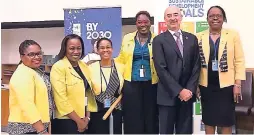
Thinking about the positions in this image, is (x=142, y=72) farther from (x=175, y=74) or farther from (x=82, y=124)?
(x=82, y=124)

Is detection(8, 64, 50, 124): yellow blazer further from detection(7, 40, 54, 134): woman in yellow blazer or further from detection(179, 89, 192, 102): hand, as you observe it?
detection(179, 89, 192, 102): hand

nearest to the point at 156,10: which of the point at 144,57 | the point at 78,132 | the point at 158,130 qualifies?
the point at 144,57

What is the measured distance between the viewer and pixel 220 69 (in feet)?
10.6

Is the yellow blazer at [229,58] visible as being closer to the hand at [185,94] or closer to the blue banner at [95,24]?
the hand at [185,94]

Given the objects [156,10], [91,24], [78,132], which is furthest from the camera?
[91,24]

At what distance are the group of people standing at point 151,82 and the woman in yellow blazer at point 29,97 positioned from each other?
0.28ft

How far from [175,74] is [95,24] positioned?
2407 millimetres

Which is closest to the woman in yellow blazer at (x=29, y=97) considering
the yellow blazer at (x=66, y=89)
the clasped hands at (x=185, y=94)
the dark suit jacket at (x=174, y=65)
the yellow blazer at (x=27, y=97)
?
the yellow blazer at (x=27, y=97)

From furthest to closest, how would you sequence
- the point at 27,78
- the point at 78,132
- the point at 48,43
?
the point at 48,43 → the point at 78,132 → the point at 27,78

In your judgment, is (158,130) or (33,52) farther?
(158,130)

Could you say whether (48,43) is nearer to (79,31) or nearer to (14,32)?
(14,32)

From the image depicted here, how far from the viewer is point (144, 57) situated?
336cm

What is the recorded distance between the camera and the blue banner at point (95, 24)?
5.24m

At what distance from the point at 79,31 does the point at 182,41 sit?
2459mm
